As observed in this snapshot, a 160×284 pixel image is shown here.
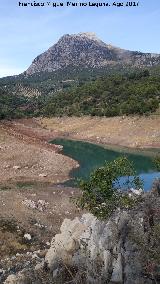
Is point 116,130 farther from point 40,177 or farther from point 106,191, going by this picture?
point 106,191

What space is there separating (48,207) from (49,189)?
25.3 feet

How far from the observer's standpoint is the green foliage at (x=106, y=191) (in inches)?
872

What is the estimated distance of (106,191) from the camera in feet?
74.1

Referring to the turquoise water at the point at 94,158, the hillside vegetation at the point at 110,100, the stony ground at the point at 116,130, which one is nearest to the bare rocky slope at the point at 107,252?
the turquoise water at the point at 94,158

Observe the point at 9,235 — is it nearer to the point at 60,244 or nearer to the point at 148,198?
the point at 60,244

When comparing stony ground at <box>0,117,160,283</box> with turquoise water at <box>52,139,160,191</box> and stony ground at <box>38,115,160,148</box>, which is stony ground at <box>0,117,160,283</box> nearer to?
stony ground at <box>38,115,160,148</box>

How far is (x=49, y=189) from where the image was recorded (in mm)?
43906

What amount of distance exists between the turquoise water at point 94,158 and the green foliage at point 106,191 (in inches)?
828

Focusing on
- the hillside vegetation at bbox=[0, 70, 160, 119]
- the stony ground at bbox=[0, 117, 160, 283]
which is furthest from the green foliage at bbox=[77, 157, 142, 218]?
the hillside vegetation at bbox=[0, 70, 160, 119]

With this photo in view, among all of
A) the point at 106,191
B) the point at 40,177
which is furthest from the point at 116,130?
the point at 106,191

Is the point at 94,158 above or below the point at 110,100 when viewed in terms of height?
below

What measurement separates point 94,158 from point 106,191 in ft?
143

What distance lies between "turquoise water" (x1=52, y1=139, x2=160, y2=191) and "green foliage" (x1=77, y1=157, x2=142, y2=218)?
69.0 ft

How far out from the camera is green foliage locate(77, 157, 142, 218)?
2214 centimetres
